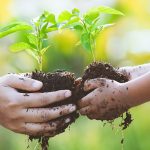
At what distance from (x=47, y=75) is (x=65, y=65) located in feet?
9.62

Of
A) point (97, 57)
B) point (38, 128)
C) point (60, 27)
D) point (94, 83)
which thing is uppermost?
point (97, 57)

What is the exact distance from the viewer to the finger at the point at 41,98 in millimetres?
1407

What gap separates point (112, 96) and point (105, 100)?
0.02 metres

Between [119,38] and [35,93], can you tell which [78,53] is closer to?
[119,38]

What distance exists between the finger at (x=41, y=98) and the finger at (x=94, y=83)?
0.06m

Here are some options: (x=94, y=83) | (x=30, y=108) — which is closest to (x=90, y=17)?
(x=94, y=83)

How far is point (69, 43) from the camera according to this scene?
437 cm

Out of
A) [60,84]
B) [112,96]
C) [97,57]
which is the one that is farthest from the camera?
[97,57]

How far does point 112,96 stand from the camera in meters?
1.37

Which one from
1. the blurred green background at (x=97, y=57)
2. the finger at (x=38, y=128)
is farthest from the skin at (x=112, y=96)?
the blurred green background at (x=97, y=57)

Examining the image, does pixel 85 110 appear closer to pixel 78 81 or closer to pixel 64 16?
pixel 78 81

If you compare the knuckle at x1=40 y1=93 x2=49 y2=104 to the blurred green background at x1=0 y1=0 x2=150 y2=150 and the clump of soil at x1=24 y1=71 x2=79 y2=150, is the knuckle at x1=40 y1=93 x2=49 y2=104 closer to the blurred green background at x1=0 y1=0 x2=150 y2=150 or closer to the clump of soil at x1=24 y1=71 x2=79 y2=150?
the clump of soil at x1=24 y1=71 x2=79 y2=150

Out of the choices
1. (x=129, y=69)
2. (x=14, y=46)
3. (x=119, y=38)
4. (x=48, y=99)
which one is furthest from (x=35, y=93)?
(x=119, y=38)


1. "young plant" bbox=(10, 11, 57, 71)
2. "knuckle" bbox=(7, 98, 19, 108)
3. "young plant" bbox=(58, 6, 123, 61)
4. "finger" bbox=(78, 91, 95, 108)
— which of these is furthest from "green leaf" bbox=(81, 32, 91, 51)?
"knuckle" bbox=(7, 98, 19, 108)
